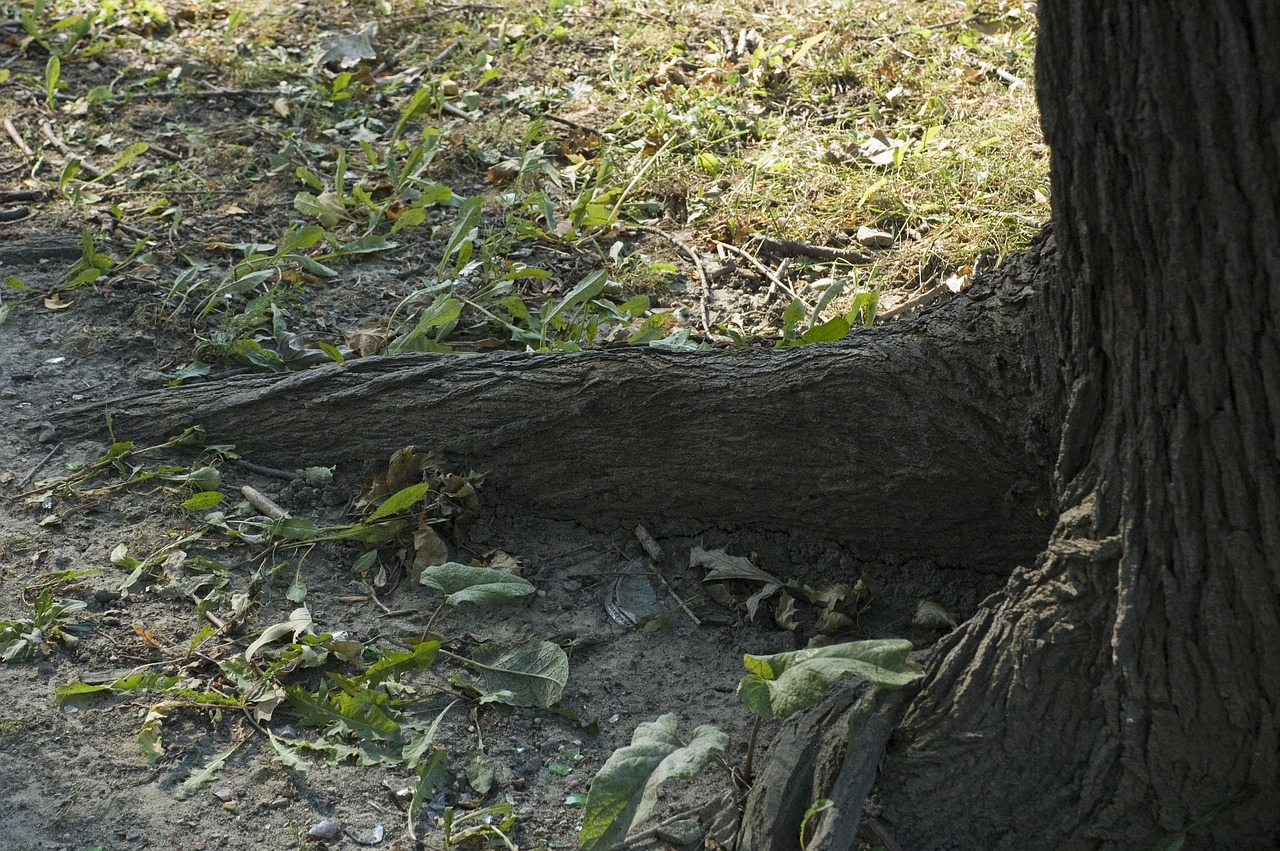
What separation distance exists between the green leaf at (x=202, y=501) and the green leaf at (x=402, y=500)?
0.37 meters

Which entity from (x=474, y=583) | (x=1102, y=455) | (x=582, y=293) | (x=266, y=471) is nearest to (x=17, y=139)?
(x=266, y=471)

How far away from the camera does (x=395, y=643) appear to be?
2.35 meters

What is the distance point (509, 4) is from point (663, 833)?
4.59 m

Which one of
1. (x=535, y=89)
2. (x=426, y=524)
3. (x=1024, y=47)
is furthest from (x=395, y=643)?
(x=1024, y=47)

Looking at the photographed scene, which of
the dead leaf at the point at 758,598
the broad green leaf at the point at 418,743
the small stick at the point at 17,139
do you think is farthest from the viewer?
the small stick at the point at 17,139

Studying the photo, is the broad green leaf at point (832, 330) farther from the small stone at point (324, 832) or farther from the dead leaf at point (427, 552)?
the small stone at point (324, 832)

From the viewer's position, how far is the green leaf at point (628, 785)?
68.7 inches

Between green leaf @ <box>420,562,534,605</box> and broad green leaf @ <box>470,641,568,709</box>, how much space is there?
104mm

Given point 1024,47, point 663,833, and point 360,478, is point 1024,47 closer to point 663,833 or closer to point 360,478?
point 360,478

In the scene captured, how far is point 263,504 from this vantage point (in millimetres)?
2670

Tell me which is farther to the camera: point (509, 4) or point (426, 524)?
point (509, 4)

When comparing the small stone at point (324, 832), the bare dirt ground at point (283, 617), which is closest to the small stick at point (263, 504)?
the bare dirt ground at point (283, 617)

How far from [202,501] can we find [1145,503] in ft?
6.44

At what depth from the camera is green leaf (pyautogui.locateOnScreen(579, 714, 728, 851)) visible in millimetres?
1745
